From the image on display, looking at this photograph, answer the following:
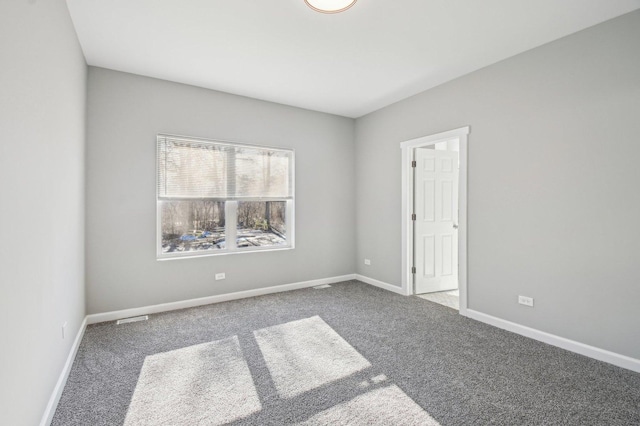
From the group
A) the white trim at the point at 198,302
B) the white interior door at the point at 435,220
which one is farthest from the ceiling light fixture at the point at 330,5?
the white trim at the point at 198,302

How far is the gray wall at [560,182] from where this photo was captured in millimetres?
2367

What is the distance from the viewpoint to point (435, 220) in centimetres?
441

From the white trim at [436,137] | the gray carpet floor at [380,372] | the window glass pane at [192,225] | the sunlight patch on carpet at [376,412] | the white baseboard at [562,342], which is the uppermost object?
the white trim at [436,137]

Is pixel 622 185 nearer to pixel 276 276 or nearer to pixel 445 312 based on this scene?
pixel 445 312

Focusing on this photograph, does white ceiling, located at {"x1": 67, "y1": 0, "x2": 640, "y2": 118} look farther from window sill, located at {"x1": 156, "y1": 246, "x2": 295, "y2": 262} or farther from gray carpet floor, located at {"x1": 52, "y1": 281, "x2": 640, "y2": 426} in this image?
gray carpet floor, located at {"x1": 52, "y1": 281, "x2": 640, "y2": 426}

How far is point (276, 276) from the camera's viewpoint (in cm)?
444

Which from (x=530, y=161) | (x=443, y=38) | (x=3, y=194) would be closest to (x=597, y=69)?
(x=530, y=161)

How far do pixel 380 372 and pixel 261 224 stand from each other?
2.67 m

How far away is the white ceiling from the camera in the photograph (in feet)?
7.57

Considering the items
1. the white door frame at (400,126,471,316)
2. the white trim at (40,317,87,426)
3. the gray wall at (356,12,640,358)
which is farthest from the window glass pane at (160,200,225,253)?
the gray wall at (356,12,640,358)

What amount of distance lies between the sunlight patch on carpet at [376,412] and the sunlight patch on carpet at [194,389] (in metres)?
0.46

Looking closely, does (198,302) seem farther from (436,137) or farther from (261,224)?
Answer: (436,137)

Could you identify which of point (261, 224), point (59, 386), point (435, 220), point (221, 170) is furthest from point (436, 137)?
point (59, 386)

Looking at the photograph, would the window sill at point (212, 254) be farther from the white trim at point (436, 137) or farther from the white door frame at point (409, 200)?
the white trim at point (436, 137)
